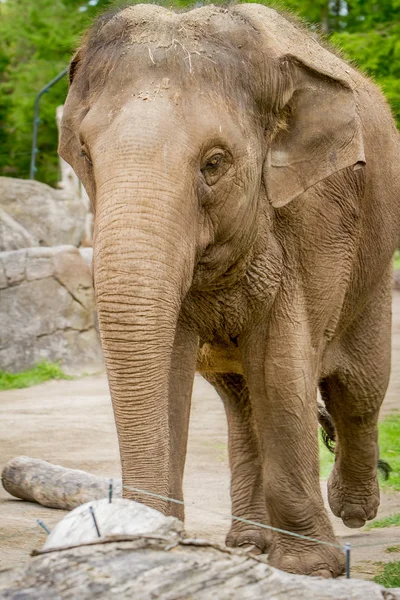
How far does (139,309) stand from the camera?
4.45 m

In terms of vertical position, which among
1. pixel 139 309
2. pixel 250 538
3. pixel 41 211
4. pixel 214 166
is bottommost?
pixel 250 538

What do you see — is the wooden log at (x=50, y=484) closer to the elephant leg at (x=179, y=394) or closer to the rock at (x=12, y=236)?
the elephant leg at (x=179, y=394)

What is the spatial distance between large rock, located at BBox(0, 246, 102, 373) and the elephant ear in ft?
31.5

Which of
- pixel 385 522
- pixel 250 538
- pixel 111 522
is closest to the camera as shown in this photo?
pixel 111 522

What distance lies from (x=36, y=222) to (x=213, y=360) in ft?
45.4

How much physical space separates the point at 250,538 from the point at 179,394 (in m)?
1.59

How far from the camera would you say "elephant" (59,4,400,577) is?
14.9 feet

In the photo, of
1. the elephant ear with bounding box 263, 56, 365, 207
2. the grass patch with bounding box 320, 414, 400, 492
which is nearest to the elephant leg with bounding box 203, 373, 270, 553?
the elephant ear with bounding box 263, 56, 365, 207

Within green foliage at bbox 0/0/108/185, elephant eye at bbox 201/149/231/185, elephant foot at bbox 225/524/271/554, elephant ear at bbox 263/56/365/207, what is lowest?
elephant foot at bbox 225/524/271/554

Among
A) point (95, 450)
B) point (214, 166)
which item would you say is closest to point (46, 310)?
point (95, 450)

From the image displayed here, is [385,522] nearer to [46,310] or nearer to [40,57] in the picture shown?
[46,310]

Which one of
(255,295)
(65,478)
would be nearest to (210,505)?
(65,478)

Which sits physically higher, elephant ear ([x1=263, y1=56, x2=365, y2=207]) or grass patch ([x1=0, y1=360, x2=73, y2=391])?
elephant ear ([x1=263, y1=56, x2=365, y2=207])

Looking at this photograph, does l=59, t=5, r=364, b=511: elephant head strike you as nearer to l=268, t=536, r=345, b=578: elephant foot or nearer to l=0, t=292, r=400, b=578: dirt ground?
l=0, t=292, r=400, b=578: dirt ground
